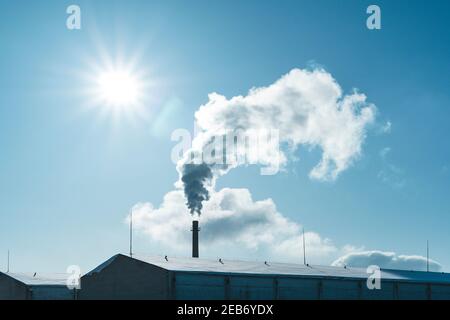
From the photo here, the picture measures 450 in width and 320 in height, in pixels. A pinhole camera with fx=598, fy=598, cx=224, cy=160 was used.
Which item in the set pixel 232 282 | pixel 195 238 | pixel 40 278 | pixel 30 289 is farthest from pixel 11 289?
pixel 232 282

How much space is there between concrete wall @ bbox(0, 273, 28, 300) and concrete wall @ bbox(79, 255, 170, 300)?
761 cm

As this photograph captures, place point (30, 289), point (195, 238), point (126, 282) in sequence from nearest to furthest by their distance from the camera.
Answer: point (126, 282)
point (30, 289)
point (195, 238)

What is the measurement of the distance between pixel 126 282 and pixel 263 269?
1034cm

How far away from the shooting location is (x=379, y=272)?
53.9 m

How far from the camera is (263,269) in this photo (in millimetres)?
45594

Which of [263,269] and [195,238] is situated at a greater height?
[195,238]

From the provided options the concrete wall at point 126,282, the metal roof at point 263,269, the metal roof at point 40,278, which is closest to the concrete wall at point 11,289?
the metal roof at point 40,278

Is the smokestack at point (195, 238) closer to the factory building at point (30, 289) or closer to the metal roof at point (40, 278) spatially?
the metal roof at point (40, 278)

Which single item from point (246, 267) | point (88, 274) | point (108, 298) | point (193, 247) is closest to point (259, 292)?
point (246, 267)

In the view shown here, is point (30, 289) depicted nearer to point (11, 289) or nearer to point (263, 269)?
point (11, 289)

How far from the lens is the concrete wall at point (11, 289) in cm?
5478

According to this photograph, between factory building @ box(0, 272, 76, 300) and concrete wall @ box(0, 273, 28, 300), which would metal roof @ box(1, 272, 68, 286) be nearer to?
factory building @ box(0, 272, 76, 300)
